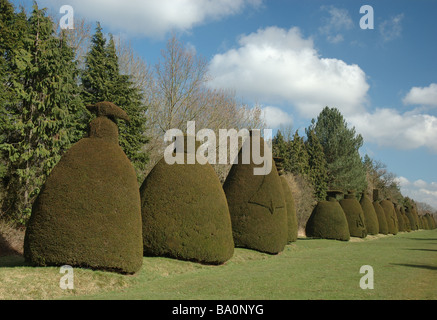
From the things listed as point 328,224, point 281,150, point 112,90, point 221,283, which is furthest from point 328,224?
point 281,150

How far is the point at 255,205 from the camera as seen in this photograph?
51.7 feet

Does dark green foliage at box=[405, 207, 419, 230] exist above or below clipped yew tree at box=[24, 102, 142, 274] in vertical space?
below

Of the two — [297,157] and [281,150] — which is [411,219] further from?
[281,150]

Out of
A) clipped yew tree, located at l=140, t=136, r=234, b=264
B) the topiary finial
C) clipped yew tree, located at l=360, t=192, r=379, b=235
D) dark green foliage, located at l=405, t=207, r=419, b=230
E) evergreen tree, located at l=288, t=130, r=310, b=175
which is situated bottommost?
dark green foliage, located at l=405, t=207, r=419, b=230

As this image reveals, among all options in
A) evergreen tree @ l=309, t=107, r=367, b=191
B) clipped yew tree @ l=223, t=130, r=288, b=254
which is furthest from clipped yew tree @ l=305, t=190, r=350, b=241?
evergreen tree @ l=309, t=107, r=367, b=191

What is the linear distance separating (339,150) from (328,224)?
31.4 m

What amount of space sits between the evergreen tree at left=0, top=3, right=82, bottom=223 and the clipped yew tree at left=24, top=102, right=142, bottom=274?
313 inches

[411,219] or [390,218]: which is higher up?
[390,218]

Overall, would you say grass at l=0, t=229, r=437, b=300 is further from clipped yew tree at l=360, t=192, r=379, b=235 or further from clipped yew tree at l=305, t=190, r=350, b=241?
clipped yew tree at l=360, t=192, r=379, b=235

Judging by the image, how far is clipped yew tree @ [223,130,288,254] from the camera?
15.5 metres
